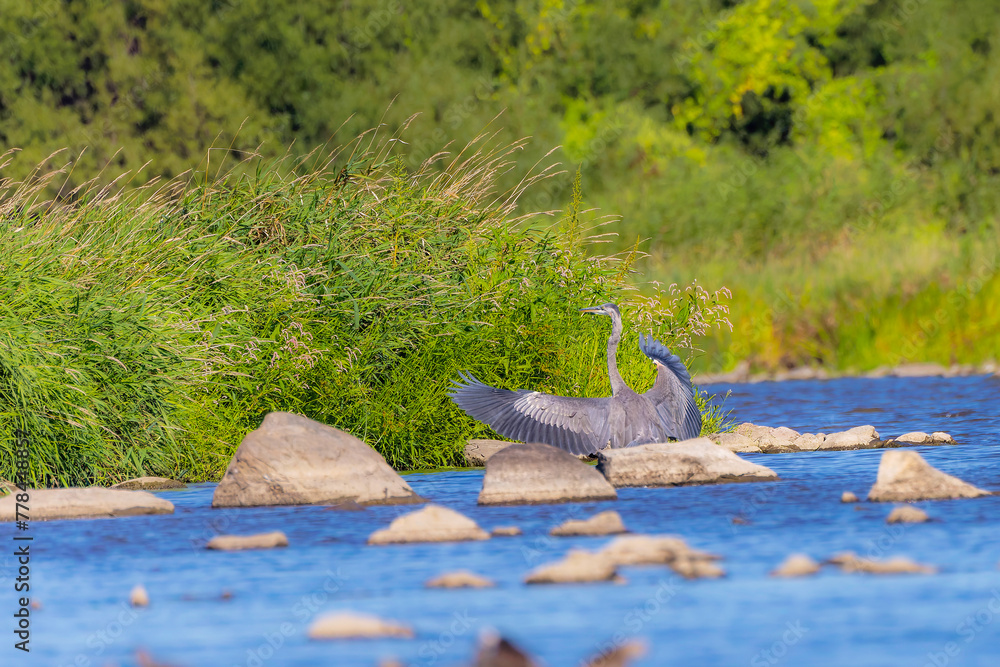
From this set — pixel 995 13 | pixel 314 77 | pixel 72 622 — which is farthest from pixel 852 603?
pixel 995 13

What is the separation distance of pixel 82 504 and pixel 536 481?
10.6 feet

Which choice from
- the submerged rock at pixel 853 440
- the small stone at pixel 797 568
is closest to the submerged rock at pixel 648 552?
the small stone at pixel 797 568

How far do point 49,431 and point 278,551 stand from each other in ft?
9.83

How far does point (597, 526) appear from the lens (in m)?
9.53

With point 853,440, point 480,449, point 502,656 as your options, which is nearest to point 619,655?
point 502,656

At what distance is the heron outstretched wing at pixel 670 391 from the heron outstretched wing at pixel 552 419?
0.48 m

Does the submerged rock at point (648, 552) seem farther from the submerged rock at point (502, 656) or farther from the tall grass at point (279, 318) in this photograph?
the tall grass at point (279, 318)

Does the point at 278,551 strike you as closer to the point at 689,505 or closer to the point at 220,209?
the point at 689,505

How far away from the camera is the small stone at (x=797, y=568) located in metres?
8.16

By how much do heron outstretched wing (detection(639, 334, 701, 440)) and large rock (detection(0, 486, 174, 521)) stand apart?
4026 millimetres

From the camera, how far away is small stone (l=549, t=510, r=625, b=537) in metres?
9.51

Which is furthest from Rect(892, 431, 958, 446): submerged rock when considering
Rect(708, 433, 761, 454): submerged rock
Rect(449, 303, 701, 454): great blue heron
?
Rect(449, 303, 701, 454): great blue heron

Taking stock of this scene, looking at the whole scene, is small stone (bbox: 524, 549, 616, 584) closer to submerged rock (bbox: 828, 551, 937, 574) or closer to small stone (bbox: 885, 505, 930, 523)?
submerged rock (bbox: 828, 551, 937, 574)

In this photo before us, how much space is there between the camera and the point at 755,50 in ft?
154
